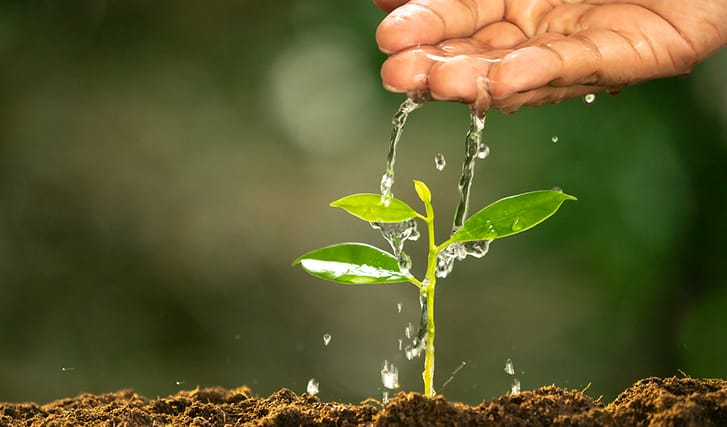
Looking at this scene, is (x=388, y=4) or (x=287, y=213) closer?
(x=388, y=4)

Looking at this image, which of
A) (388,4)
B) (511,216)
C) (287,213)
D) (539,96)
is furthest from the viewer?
(287,213)

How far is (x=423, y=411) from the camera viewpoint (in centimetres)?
90

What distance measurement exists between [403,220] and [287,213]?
73.0 inches

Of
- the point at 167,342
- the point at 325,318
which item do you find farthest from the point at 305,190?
the point at 167,342

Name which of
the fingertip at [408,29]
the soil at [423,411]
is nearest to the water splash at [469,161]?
the fingertip at [408,29]

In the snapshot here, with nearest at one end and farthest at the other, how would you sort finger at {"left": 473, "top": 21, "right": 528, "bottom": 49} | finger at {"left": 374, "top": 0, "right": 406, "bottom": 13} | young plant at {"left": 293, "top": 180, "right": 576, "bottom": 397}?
young plant at {"left": 293, "top": 180, "right": 576, "bottom": 397}
finger at {"left": 473, "top": 21, "right": 528, "bottom": 49}
finger at {"left": 374, "top": 0, "right": 406, "bottom": 13}

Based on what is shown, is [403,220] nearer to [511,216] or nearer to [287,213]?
[511,216]

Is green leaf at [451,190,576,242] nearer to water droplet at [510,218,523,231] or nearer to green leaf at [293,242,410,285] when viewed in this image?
water droplet at [510,218,523,231]

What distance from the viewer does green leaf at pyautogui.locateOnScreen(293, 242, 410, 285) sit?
3.35 feet

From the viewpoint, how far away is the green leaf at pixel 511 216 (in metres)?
1.00

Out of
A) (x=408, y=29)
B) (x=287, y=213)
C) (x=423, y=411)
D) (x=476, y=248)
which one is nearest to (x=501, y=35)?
(x=408, y=29)

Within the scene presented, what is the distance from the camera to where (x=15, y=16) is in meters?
2.82

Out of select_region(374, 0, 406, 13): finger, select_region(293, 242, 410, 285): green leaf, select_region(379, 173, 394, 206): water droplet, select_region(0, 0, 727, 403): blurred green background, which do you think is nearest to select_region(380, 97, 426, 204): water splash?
select_region(379, 173, 394, 206): water droplet

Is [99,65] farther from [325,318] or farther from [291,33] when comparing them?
A: [325,318]
